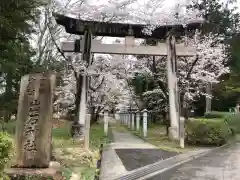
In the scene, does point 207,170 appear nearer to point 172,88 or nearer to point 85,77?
point 172,88

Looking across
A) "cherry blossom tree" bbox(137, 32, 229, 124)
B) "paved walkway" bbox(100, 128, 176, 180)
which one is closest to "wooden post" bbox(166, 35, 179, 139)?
"cherry blossom tree" bbox(137, 32, 229, 124)

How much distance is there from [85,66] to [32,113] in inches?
438

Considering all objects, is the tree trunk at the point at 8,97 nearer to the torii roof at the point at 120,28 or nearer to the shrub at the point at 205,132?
the torii roof at the point at 120,28

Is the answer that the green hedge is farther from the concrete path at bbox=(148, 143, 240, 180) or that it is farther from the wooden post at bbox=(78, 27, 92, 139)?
the wooden post at bbox=(78, 27, 92, 139)

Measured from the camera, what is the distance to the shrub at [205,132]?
53.9 feet

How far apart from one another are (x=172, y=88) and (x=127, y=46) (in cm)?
317

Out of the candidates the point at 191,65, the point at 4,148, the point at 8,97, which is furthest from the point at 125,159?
the point at 191,65

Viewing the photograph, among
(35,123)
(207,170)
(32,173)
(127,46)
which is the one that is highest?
(127,46)

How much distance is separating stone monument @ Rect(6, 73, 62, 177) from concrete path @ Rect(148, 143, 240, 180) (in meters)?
2.89

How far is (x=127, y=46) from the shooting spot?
61.2 feet

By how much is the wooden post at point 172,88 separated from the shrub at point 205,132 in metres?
1.08

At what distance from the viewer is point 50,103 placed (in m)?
7.29

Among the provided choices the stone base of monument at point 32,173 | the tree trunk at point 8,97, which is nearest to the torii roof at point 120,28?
the tree trunk at point 8,97

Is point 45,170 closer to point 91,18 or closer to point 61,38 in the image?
point 91,18
